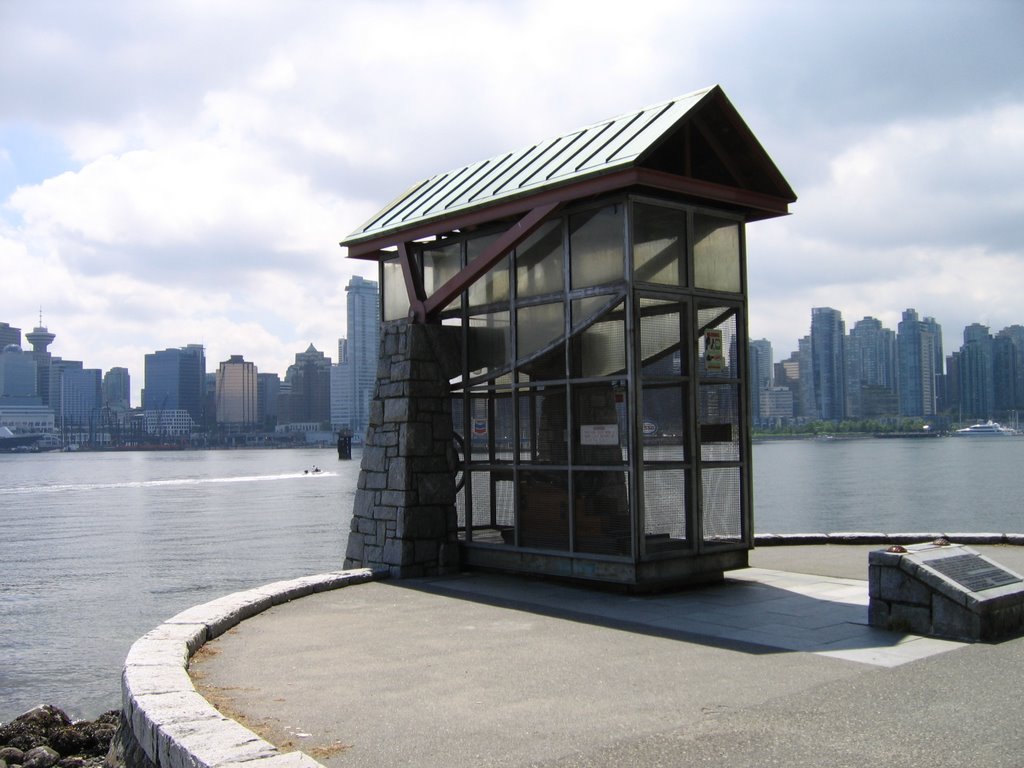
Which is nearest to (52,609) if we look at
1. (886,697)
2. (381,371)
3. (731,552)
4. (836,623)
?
(381,371)

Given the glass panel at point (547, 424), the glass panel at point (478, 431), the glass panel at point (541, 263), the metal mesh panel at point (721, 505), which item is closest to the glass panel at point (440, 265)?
the glass panel at point (541, 263)

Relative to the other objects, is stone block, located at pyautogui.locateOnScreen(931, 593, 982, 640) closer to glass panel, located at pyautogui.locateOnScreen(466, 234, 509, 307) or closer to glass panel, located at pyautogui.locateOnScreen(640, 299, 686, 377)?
glass panel, located at pyautogui.locateOnScreen(640, 299, 686, 377)

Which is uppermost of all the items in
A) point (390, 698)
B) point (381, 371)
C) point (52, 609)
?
point (381, 371)

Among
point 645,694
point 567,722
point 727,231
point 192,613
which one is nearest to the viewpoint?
point 567,722

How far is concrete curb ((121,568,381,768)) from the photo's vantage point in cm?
557

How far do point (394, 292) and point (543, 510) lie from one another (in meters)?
4.42

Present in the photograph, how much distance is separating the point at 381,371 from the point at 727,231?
5.23m

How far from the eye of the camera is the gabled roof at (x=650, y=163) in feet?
36.9

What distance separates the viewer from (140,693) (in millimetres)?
7016

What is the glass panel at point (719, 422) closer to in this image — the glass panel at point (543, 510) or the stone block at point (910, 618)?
the glass panel at point (543, 510)

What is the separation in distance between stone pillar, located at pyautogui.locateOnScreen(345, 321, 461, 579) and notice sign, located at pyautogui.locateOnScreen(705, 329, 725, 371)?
11.6ft

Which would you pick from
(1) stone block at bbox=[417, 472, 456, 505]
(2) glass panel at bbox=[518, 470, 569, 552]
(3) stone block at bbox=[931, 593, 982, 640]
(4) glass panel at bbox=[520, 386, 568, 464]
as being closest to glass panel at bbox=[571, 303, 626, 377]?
(4) glass panel at bbox=[520, 386, 568, 464]

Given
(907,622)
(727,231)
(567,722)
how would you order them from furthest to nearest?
1. (727,231)
2. (907,622)
3. (567,722)

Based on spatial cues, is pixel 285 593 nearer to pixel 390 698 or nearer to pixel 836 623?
pixel 390 698
